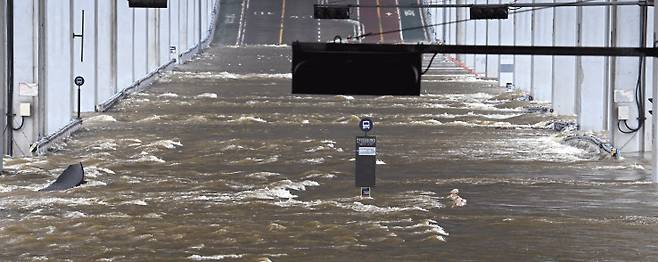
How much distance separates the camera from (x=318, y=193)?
26.8 m

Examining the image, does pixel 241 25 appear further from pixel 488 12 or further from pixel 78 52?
pixel 488 12

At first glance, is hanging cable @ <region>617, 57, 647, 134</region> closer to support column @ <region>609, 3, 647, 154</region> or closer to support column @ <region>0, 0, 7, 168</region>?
support column @ <region>609, 3, 647, 154</region>

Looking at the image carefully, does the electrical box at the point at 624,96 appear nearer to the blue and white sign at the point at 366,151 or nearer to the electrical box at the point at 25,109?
the blue and white sign at the point at 366,151

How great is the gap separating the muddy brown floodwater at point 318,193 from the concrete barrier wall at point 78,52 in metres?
0.91

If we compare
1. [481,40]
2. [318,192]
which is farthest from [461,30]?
[318,192]

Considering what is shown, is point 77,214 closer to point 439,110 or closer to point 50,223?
point 50,223

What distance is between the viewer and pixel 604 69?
36719 mm

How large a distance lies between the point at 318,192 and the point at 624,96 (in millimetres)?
9690

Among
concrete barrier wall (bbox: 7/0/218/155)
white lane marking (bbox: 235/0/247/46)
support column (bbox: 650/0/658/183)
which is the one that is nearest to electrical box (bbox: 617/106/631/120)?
support column (bbox: 650/0/658/183)

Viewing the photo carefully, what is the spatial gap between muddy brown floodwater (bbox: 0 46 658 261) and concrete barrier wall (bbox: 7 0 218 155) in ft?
3.00

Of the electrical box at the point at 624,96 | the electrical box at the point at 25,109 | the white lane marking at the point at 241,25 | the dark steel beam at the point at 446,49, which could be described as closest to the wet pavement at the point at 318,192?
the electrical box at the point at 25,109

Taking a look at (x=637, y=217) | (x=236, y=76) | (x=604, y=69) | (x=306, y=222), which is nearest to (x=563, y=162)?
(x=604, y=69)

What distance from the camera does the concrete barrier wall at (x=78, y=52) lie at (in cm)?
3312

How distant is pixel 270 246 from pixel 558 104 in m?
25.5
